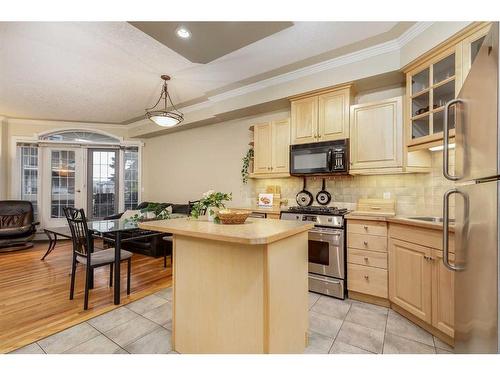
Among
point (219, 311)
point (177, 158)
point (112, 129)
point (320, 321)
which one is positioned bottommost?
point (320, 321)

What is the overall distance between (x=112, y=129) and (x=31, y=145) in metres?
1.66

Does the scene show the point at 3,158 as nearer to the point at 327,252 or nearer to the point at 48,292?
the point at 48,292

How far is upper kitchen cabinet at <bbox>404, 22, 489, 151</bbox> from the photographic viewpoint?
1960 mm

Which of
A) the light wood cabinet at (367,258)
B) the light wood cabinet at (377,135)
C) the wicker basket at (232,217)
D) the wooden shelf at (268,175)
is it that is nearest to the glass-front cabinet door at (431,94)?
Result: the light wood cabinet at (377,135)

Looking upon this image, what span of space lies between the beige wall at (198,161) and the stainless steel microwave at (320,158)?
89cm

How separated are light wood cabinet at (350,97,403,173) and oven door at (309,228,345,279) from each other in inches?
32.0

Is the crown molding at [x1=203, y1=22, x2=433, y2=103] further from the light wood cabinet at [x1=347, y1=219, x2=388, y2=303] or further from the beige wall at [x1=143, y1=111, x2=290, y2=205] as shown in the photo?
the light wood cabinet at [x1=347, y1=219, x2=388, y2=303]

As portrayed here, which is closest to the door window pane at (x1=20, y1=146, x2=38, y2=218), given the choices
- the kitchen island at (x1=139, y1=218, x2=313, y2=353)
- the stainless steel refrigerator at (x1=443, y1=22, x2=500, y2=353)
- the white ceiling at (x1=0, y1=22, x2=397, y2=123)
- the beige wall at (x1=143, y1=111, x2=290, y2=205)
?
the white ceiling at (x1=0, y1=22, x2=397, y2=123)

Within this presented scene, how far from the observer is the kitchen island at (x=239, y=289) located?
1413 mm

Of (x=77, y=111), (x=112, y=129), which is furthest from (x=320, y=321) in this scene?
(x=112, y=129)

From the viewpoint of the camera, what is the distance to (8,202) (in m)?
4.91

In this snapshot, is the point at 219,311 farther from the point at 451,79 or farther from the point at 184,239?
the point at 451,79
